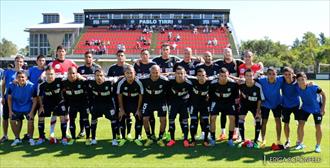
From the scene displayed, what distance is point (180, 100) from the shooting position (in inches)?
317

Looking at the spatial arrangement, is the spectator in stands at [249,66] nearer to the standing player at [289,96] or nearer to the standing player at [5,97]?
the standing player at [289,96]

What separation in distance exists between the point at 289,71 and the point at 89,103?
4.44 meters

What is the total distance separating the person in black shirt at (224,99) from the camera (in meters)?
7.98

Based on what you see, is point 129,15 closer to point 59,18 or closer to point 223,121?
point 59,18

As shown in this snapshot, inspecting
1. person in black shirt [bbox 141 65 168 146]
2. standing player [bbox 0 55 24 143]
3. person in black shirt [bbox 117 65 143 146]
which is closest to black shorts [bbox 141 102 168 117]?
person in black shirt [bbox 141 65 168 146]

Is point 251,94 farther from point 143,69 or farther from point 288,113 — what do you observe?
point 143,69

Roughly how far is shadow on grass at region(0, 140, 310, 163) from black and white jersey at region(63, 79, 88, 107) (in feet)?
3.04

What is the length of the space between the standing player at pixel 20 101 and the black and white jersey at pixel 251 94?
467cm

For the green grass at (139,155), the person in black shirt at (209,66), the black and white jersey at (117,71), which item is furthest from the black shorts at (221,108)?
the black and white jersey at (117,71)

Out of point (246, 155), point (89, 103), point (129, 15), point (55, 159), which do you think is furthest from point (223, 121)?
point (129, 15)

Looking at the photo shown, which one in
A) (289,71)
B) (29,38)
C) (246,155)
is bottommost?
(246,155)

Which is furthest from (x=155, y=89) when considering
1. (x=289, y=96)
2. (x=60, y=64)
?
(x=289, y=96)

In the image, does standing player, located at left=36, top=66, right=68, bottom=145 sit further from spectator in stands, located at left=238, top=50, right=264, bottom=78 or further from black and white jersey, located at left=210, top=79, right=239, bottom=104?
spectator in stands, located at left=238, top=50, right=264, bottom=78

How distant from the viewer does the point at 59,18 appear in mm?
64250
